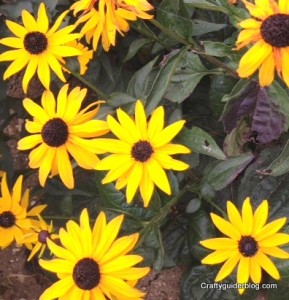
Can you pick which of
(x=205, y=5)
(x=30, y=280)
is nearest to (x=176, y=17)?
(x=205, y=5)

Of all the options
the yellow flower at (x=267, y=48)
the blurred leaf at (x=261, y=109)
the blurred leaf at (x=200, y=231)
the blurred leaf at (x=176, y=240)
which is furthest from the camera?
the blurred leaf at (x=176, y=240)

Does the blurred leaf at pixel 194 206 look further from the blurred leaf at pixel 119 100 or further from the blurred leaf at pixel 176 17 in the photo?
the blurred leaf at pixel 176 17

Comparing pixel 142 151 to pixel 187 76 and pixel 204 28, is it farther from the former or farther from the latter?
pixel 204 28

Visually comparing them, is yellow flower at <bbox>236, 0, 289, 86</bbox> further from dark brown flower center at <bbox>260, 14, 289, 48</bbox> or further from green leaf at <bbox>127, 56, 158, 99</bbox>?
green leaf at <bbox>127, 56, 158, 99</bbox>

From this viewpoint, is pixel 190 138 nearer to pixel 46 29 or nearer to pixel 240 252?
pixel 240 252

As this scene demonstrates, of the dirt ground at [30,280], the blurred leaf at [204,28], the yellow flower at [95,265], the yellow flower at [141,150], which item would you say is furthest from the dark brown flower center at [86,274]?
the dirt ground at [30,280]

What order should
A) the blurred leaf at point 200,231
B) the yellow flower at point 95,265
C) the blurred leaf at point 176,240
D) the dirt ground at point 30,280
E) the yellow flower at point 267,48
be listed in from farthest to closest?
the dirt ground at point 30,280 → the blurred leaf at point 176,240 → the blurred leaf at point 200,231 → the yellow flower at point 95,265 → the yellow flower at point 267,48

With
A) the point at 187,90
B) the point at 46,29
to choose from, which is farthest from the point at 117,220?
the point at 46,29
